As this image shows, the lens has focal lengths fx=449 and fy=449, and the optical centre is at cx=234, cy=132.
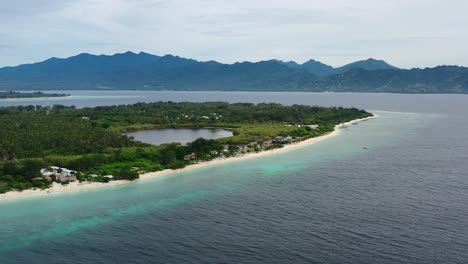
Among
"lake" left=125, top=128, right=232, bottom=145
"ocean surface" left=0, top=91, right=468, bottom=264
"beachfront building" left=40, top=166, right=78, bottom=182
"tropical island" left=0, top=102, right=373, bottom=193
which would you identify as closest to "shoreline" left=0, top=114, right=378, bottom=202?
"tropical island" left=0, top=102, right=373, bottom=193

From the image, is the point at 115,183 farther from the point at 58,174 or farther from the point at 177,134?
the point at 177,134

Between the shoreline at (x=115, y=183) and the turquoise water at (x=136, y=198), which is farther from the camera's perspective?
the shoreline at (x=115, y=183)

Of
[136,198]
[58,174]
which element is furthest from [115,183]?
[136,198]

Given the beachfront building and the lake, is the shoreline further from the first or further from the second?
the lake

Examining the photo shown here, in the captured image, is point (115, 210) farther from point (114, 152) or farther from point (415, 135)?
point (415, 135)

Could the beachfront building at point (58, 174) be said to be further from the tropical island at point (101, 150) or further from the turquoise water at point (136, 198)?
the turquoise water at point (136, 198)

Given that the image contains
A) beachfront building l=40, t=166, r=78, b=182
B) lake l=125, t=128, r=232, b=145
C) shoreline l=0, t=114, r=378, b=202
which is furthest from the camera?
lake l=125, t=128, r=232, b=145

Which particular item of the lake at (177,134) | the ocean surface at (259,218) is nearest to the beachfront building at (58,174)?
the ocean surface at (259,218)
